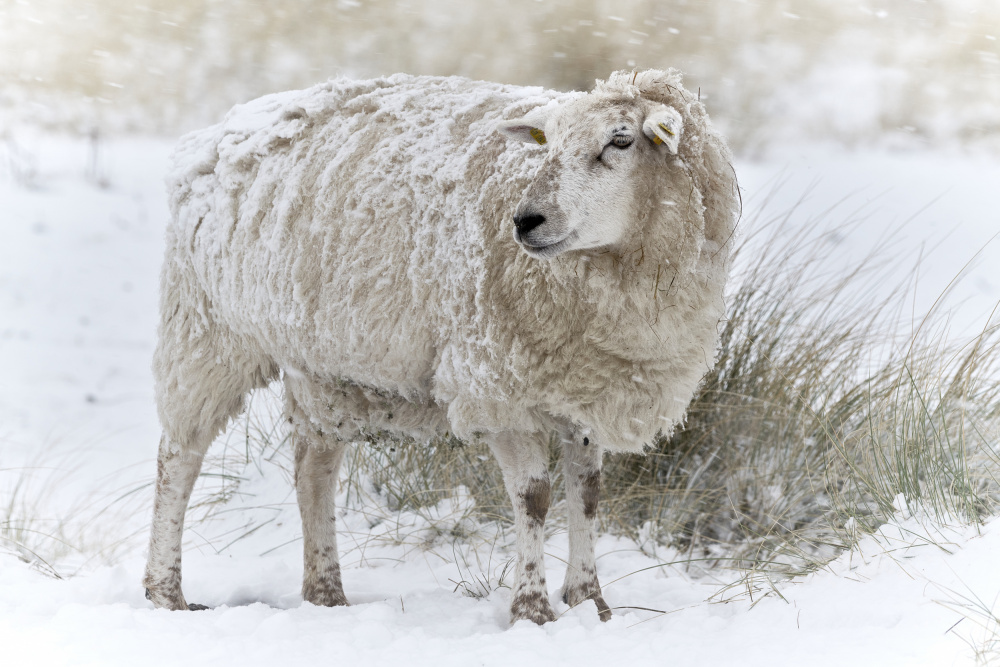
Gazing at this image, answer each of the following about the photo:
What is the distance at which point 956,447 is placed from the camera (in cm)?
311

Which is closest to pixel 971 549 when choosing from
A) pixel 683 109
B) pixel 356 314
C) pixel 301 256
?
pixel 683 109

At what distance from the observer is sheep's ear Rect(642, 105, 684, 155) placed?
7.62ft

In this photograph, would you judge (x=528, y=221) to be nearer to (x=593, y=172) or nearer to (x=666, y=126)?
(x=593, y=172)

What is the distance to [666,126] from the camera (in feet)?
7.60

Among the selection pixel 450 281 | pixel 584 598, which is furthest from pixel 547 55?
pixel 584 598

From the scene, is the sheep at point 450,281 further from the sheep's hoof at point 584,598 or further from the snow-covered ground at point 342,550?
the snow-covered ground at point 342,550

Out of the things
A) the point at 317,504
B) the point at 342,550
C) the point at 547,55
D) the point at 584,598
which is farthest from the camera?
the point at 547,55

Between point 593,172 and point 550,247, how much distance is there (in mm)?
260

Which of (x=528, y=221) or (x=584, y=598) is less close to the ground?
(x=528, y=221)

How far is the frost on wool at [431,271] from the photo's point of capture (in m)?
2.52

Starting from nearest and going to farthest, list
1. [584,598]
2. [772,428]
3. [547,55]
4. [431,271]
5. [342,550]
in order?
[431,271], [584,598], [772,428], [342,550], [547,55]

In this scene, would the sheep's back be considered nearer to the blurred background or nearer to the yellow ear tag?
the yellow ear tag

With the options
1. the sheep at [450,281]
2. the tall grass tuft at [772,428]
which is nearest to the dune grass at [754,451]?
the tall grass tuft at [772,428]

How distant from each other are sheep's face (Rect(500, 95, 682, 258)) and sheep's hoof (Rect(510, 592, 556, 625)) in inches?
44.7
